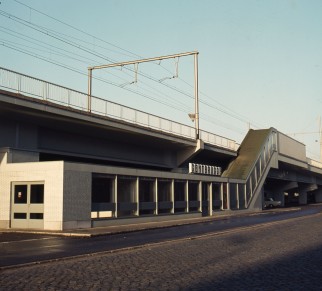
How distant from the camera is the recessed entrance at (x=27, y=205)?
26.7 metres

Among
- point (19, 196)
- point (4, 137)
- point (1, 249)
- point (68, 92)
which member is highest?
point (68, 92)

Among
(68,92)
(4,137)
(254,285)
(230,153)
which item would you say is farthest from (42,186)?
(230,153)

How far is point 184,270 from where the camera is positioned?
11.1 metres

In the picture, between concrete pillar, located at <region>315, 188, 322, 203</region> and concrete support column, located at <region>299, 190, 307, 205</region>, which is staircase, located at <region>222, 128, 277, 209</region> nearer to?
concrete support column, located at <region>299, 190, 307, 205</region>

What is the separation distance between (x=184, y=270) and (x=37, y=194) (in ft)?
57.4

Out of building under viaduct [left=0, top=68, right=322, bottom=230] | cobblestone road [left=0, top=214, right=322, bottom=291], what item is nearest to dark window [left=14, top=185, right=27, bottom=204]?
building under viaduct [left=0, top=68, right=322, bottom=230]

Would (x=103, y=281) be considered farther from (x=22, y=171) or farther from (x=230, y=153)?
(x=230, y=153)

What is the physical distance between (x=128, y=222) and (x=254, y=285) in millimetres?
22853

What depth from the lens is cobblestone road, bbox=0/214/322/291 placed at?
30.1 feet

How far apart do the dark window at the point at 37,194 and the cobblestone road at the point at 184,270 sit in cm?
1222

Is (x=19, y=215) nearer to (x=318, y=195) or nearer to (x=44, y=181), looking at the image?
(x=44, y=181)

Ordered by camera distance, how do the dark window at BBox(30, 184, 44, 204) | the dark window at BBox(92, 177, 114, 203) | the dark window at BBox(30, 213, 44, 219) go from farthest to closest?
the dark window at BBox(92, 177, 114, 203)
the dark window at BBox(30, 184, 44, 204)
the dark window at BBox(30, 213, 44, 219)

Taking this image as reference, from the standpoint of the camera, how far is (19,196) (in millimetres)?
27547

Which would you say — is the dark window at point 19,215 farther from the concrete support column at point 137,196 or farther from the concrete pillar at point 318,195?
the concrete pillar at point 318,195
